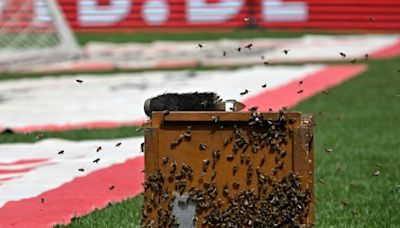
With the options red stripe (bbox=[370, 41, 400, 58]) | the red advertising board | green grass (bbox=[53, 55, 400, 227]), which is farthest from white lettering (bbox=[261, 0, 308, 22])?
green grass (bbox=[53, 55, 400, 227])

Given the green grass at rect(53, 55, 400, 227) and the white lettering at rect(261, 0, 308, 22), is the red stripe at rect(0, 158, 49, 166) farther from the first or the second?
the white lettering at rect(261, 0, 308, 22)

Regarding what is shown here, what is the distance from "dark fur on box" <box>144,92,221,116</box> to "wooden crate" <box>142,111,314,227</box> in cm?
22

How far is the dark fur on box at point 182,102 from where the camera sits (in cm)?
605

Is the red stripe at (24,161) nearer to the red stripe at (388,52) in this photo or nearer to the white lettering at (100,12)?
the red stripe at (388,52)

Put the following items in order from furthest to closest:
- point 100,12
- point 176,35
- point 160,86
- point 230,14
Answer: point 100,12 < point 230,14 < point 176,35 < point 160,86

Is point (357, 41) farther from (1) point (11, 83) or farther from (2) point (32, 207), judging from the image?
(2) point (32, 207)

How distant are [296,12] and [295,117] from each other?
30.3m

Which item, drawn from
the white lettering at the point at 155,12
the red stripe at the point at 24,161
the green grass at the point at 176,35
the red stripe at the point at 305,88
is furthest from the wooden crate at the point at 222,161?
the white lettering at the point at 155,12

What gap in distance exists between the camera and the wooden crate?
5746 millimetres

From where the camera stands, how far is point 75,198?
873cm

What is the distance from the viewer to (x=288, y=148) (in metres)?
5.75

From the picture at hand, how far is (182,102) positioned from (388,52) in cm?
2197

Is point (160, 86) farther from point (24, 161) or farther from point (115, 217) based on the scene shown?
point (115, 217)

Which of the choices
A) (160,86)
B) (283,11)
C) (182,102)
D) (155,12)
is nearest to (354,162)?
(182,102)
